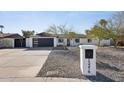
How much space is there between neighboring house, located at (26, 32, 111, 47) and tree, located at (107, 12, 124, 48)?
1.78m

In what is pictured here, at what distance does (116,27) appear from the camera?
25781 mm

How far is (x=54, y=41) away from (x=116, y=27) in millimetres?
6641

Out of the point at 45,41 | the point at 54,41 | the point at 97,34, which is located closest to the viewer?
the point at 45,41

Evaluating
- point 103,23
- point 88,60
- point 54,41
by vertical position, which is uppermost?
point 103,23

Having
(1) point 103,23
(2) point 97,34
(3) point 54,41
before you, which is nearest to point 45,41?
(3) point 54,41

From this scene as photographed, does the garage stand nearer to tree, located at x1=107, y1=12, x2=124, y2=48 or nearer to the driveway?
tree, located at x1=107, y1=12, x2=124, y2=48

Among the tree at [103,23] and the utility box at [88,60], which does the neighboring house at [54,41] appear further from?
the utility box at [88,60]

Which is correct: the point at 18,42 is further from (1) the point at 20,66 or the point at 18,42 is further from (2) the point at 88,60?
(2) the point at 88,60

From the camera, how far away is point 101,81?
7.93 m

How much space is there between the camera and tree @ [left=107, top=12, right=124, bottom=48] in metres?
24.7

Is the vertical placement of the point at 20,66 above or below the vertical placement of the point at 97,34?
below

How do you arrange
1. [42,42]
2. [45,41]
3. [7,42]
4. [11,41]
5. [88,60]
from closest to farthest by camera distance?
[88,60]
[42,42]
[45,41]
[11,41]
[7,42]

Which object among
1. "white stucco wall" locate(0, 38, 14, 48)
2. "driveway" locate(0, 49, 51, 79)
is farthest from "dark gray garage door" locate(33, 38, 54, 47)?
"white stucco wall" locate(0, 38, 14, 48)
